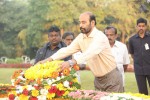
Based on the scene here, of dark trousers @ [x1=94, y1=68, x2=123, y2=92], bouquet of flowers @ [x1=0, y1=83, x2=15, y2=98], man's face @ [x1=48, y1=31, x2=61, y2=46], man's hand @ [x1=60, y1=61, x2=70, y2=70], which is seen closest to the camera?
man's hand @ [x1=60, y1=61, x2=70, y2=70]

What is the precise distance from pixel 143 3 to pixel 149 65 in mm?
4416

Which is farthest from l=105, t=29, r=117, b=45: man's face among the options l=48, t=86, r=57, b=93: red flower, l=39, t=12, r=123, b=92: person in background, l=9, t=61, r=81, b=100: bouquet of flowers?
l=48, t=86, r=57, b=93: red flower

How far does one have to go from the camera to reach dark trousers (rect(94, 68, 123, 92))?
609 cm

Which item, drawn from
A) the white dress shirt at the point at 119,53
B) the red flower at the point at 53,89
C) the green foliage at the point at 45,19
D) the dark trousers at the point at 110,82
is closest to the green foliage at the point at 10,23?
the green foliage at the point at 45,19

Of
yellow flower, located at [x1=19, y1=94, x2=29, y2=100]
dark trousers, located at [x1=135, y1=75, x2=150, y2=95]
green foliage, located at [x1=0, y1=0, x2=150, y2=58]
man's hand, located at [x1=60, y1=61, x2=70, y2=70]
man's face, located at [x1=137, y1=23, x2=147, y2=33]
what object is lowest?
dark trousers, located at [x1=135, y1=75, x2=150, y2=95]

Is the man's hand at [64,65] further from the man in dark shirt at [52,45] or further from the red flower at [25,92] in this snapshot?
the man in dark shirt at [52,45]

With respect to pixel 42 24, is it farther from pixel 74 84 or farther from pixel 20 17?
pixel 74 84

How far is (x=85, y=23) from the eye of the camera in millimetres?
5664

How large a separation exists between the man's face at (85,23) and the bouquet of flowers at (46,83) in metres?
0.56

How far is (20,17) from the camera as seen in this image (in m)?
51.8

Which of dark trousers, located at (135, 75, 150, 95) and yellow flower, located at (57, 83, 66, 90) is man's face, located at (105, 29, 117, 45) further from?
yellow flower, located at (57, 83, 66, 90)

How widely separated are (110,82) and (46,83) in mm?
1129

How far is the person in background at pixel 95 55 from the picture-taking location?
5.48 meters

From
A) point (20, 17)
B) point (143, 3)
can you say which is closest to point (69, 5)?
point (20, 17)
